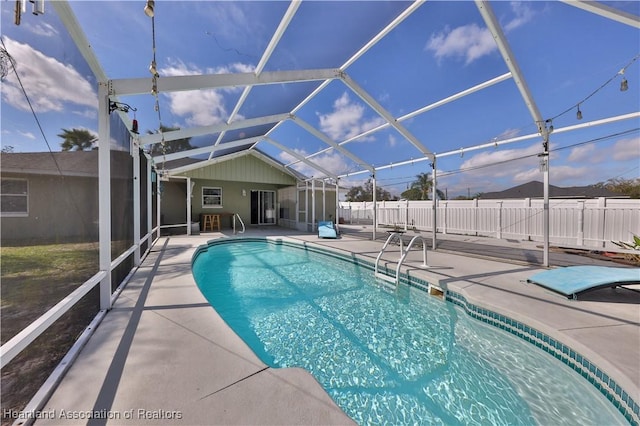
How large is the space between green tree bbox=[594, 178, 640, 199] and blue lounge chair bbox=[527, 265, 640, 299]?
13.6 metres

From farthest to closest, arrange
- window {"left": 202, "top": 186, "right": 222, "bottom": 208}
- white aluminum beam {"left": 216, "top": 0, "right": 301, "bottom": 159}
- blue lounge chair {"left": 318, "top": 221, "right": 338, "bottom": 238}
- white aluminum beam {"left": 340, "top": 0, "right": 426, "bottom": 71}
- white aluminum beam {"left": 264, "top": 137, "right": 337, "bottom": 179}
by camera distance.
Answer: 1. window {"left": 202, "top": 186, "right": 222, "bottom": 208}
2. blue lounge chair {"left": 318, "top": 221, "right": 338, "bottom": 238}
3. white aluminum beam {"left": 264, "top": 137, "right": 337, "bottom": 179}
4. white aluminum beam {"left": 340, "top": 0, "right": 426, "bottom": 71}
5. white aluminum beam {"left": 216, "top": 0, "right": 301, "bottom": 159}

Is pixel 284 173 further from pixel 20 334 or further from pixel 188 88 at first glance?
pixel 20 334

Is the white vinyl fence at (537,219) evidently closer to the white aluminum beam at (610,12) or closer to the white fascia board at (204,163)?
the white aluminum beam at (610,12)

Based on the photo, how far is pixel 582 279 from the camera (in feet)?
11.6

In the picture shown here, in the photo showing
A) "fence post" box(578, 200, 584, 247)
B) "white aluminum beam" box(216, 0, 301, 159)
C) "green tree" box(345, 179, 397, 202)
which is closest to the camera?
"white aluminum beam" box(216, 0, 301, 159)

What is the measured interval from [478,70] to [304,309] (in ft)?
17.7

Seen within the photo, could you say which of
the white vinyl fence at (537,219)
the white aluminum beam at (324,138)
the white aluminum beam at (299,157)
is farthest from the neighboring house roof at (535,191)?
the white aluminum beam at (324,138)

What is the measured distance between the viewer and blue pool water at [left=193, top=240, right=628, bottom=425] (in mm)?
2064

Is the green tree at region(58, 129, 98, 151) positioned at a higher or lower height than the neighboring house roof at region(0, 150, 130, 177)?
higher

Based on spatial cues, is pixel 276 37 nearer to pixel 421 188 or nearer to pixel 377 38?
pixel 377 38

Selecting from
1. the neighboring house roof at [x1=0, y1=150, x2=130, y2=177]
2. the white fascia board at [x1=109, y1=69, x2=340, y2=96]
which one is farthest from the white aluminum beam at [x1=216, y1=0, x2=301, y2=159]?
the neighboring house roof at [x1=0, y1=150, x2=130, y2=177]

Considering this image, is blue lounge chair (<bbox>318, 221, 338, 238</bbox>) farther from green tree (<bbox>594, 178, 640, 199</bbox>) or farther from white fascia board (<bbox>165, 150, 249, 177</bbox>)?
green tree (<bbox>594, 178, 640, 199</bbox>)

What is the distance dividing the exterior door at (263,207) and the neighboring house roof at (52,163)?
12077mm

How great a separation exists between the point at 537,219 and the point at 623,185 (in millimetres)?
11271
